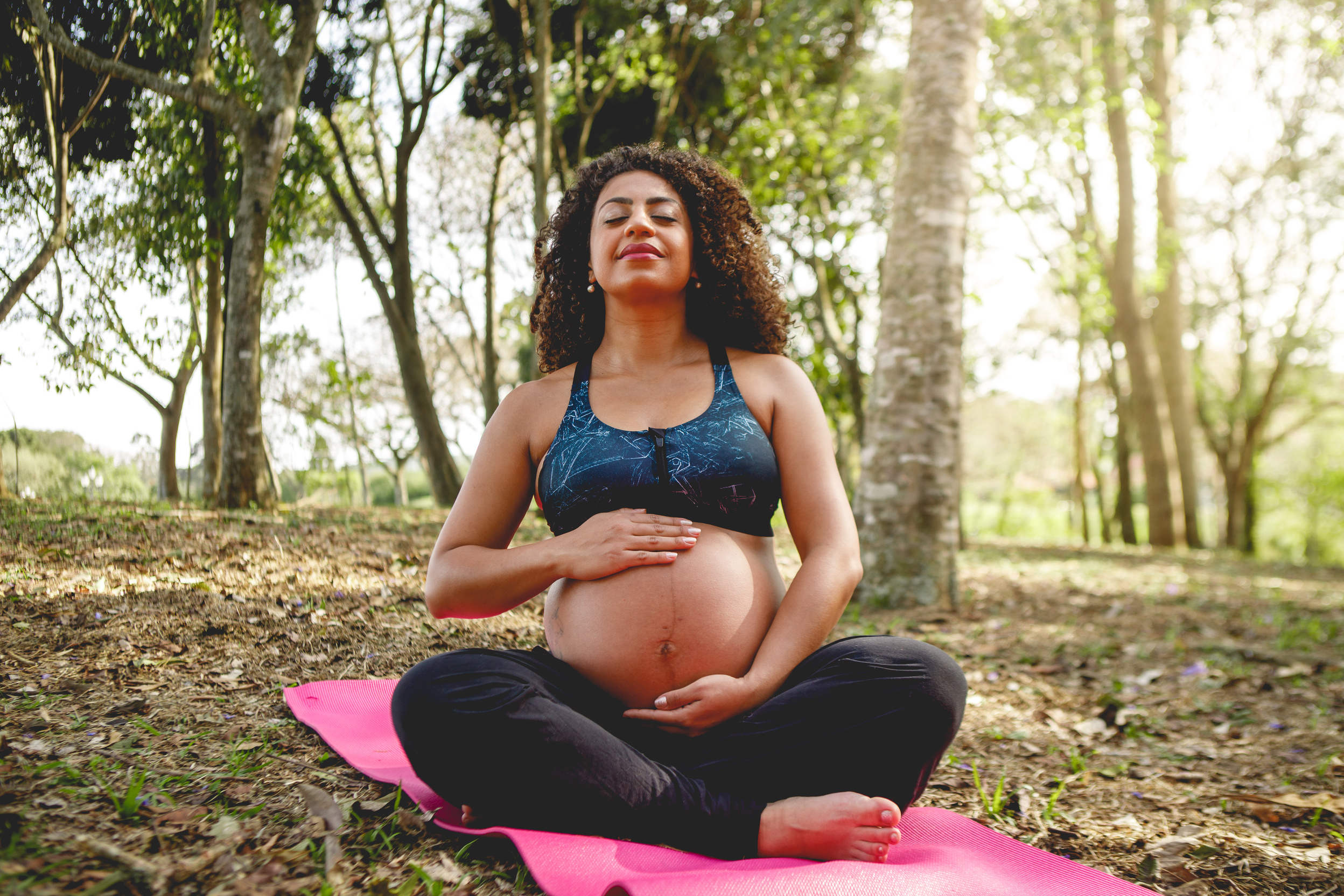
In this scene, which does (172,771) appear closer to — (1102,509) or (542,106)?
(542,106)

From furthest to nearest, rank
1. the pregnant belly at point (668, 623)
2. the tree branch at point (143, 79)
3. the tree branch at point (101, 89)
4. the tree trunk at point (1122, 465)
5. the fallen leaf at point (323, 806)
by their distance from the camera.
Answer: the tree trunk at point (1122, 465)
the tree branch at point (101, 89)
the tree branch at point (143, 79)
the pregnant belly at point (668, 623)
the fallen leaf at point (323, 806)

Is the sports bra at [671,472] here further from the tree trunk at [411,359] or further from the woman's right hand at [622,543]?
the tree trunk at [411,359]

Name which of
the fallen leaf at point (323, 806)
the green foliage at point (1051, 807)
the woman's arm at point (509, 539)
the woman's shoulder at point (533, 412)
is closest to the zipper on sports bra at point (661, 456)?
the woman's arm at point (509, 539)

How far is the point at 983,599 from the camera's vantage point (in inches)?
235

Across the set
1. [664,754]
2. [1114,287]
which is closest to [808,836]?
[664,754]

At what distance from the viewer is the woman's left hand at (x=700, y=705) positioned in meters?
1.85

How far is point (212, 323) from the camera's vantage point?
14.3 feet

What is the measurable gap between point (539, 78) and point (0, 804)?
224 inches

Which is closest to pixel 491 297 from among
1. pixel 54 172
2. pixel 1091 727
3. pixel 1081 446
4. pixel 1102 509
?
pixel 54 172

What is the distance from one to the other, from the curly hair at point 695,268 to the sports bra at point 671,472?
1.49 feet

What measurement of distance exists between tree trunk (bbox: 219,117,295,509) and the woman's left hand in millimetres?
3456

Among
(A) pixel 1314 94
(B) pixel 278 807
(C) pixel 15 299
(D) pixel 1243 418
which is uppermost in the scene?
(A) pixel 1314 94

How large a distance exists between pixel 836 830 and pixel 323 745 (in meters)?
1.41

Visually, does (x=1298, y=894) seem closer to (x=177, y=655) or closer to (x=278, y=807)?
(x=278, y=807)
